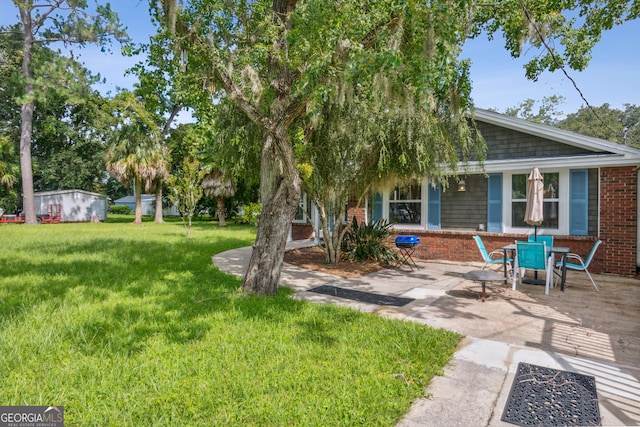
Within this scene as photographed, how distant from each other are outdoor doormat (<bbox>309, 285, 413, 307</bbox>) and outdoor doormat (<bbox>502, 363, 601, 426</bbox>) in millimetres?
2299

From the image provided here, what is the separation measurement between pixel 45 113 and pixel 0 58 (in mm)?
6408

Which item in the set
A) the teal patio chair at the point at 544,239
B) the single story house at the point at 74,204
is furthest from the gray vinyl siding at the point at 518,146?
the single story house at the point at 74,204

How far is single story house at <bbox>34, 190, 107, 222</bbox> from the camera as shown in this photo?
2759cm

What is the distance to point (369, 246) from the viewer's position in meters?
8.95

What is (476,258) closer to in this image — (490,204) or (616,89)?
(490,204)

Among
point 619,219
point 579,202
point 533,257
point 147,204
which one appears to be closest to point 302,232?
point 579,202

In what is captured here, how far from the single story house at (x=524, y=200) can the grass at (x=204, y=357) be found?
5.65 meters

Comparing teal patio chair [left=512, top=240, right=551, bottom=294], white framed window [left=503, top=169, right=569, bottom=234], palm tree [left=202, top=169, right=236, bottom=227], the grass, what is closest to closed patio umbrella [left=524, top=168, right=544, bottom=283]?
teal patio chair [left=512, top=240, right=551, bottom=294]

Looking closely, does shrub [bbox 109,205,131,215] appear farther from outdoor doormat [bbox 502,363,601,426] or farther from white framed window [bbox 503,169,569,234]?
outdoor doormat [bbox 502,363,601,426]

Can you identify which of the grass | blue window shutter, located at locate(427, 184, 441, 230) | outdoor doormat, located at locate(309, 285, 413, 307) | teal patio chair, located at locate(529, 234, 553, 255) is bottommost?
outdoor doormat, located at locate(309, 285, 413, 307)

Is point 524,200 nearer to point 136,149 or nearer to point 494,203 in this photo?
point 494,203

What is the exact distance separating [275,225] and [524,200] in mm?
7008

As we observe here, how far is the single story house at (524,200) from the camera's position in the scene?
769 centimetres

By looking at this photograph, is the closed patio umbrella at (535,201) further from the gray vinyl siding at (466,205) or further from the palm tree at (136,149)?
the palm tree at (136,149)
